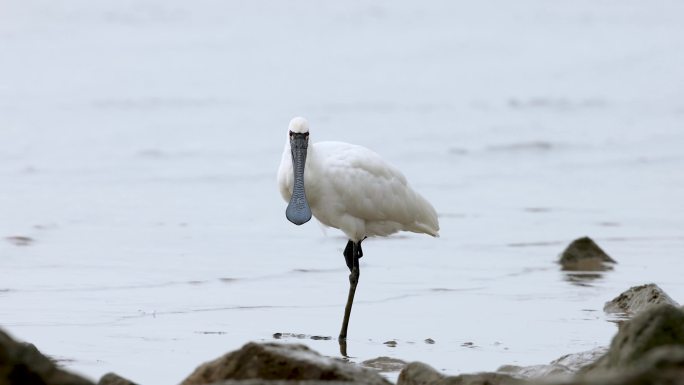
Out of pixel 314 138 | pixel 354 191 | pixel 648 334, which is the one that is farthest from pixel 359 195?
pixel 314 138

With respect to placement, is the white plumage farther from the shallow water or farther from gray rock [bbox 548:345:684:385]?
gray rock [bbox 548:345:684:385]

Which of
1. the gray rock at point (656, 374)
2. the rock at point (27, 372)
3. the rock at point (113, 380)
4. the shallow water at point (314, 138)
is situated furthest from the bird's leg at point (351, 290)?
the gray rock at point (656, 374)

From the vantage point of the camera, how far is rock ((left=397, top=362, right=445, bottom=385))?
6969 millimetres

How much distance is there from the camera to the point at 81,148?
21.9 m

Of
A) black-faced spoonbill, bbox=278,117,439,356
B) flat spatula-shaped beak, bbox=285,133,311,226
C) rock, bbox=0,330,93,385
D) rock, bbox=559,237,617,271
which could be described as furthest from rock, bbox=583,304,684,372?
rock, bbox=559,237,617,271

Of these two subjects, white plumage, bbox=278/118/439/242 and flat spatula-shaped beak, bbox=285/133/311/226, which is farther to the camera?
white plumage, bbox=278/118/439/242

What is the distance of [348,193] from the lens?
35.5 ft

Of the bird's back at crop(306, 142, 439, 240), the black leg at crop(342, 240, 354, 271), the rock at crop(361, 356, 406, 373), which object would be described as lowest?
the rock at crop(361, 356, 406, 373)

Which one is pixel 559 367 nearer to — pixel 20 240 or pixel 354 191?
pixel 354 191

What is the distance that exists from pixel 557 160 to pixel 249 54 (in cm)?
1611

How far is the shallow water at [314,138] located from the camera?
10.0 metres

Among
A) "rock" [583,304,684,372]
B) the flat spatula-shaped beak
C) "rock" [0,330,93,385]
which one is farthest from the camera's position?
the flat spatula-shaped beak

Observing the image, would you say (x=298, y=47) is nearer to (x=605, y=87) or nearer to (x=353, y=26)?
(x=353, y=26)

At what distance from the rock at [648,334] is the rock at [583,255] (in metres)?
6.67
